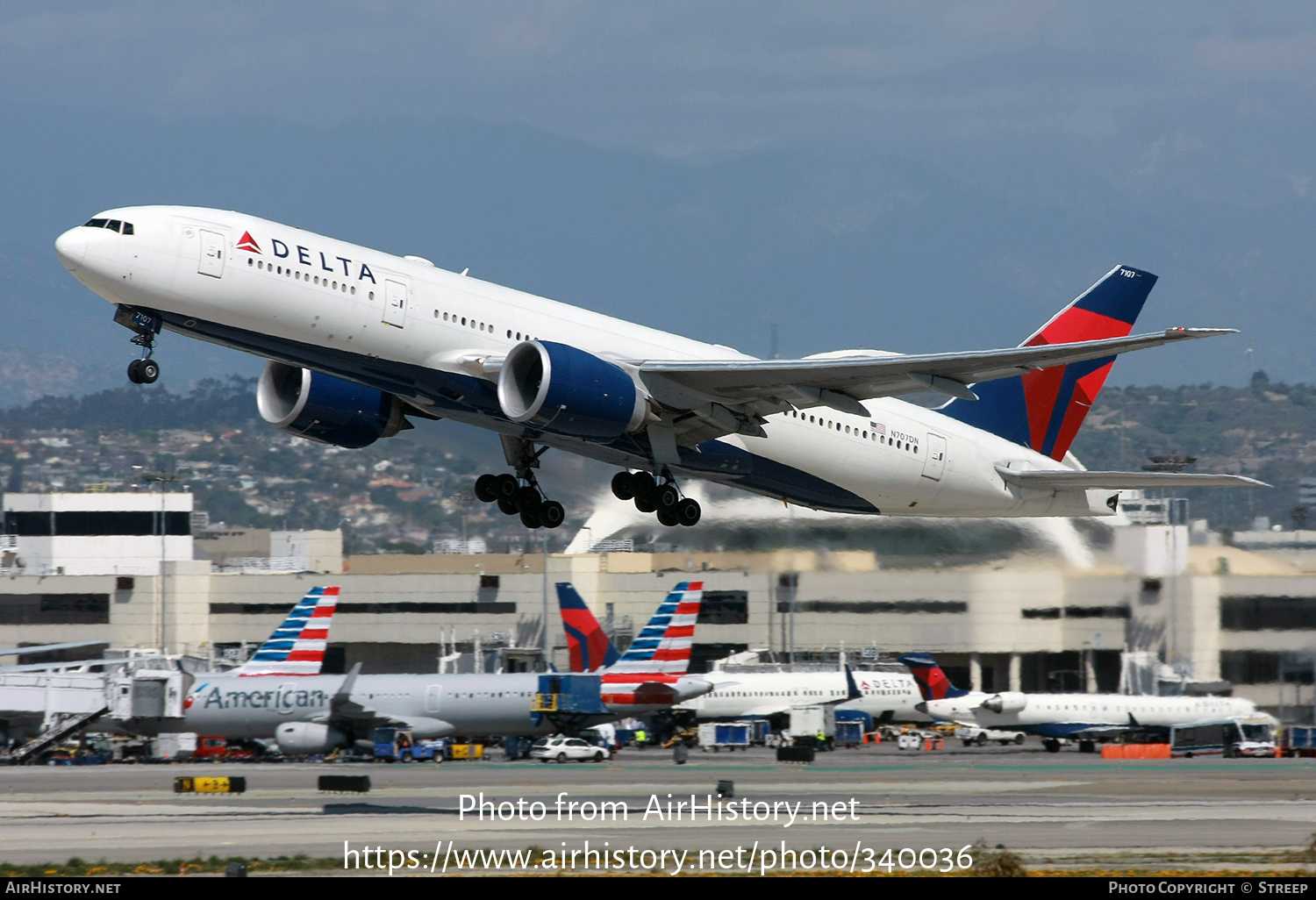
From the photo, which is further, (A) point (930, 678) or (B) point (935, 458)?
(A) point (930, 678)

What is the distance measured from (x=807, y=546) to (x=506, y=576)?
95.4 feet

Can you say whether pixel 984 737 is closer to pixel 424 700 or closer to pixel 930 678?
pixel 930 678

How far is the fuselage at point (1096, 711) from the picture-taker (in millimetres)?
54562

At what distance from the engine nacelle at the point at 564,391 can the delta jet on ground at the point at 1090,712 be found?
30.6 metres

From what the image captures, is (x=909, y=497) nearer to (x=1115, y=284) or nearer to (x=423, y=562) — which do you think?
(x=1115, y=284)

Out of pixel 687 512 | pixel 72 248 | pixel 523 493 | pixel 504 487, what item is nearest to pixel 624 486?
pixel 687 512

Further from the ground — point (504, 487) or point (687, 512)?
point (504, 487)

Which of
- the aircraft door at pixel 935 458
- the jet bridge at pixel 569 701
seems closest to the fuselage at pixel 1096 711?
the jet bridge at pixel 569 701

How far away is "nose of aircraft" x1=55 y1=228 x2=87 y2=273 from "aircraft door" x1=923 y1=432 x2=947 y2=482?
57.4 feet

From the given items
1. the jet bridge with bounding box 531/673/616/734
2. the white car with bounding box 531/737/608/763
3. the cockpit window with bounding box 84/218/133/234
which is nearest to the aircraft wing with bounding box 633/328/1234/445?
the cockpit window with bounding box 84/218/133/234

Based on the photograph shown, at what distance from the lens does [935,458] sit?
34.7m

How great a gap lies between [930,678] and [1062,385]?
22.6m

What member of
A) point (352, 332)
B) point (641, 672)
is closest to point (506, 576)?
point (641, 672)

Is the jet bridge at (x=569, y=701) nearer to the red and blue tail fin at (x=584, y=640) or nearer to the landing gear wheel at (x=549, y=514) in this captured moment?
the red and blue tail fin at (x=584, y=640)
